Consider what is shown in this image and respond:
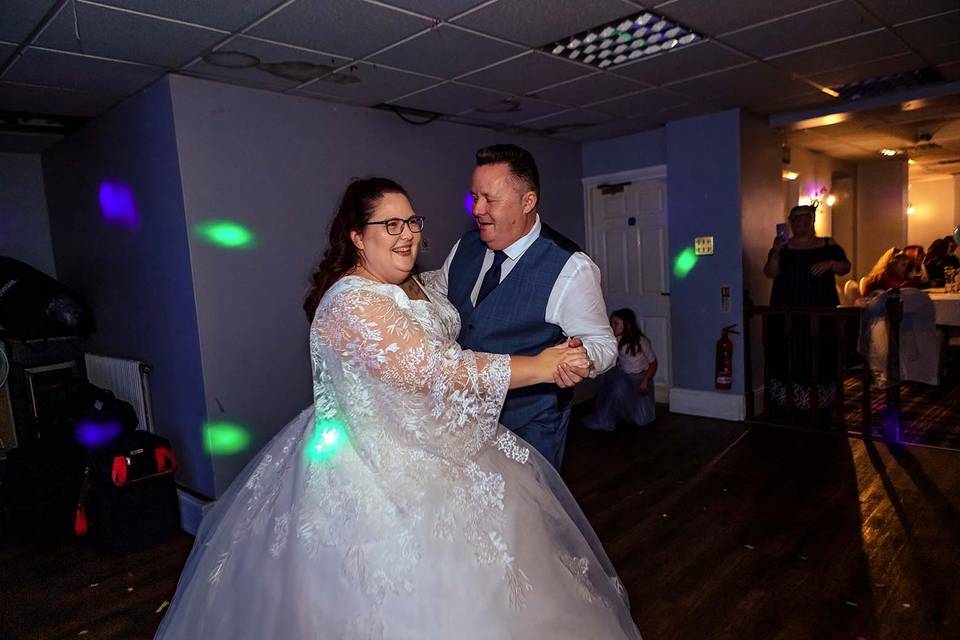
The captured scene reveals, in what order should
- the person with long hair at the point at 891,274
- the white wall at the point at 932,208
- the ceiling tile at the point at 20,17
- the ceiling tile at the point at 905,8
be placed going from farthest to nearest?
the white wall at the point at 932,208, the person with long hair at the point at 891,274, the ceiling tile at the point at 905,8, the ceiling tile at the point at 20,17

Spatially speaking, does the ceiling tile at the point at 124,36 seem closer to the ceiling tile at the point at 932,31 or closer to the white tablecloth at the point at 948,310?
the ceiling tile at the point at 932,31

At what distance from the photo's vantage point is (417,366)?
1.60 m

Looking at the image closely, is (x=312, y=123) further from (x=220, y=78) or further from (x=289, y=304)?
(x=289, y=304)

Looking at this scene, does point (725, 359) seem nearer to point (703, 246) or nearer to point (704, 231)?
point (703, 246)

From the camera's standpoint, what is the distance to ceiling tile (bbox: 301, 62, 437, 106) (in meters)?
3.59

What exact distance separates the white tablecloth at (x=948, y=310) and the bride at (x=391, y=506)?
5844 mm

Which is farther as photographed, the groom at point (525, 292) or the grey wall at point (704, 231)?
the grey wall at point (704, 231)

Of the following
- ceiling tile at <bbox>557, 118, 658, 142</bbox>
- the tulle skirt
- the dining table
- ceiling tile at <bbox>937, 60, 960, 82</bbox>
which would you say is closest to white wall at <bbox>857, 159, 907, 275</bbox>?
the dining table

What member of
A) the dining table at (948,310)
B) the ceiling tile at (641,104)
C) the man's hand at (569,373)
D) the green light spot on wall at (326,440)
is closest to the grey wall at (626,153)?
the ceiling tile at (641,104)

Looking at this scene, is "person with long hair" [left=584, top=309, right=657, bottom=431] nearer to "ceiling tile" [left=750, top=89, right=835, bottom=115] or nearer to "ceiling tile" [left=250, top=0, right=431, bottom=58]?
"ceiling tile" [left=750, top=89, right=835, bottom=115]

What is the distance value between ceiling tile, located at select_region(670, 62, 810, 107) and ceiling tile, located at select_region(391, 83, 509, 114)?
129cm

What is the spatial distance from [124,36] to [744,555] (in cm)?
383

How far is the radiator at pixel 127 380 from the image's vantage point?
407 cm

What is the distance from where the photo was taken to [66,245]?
16.2 ft
